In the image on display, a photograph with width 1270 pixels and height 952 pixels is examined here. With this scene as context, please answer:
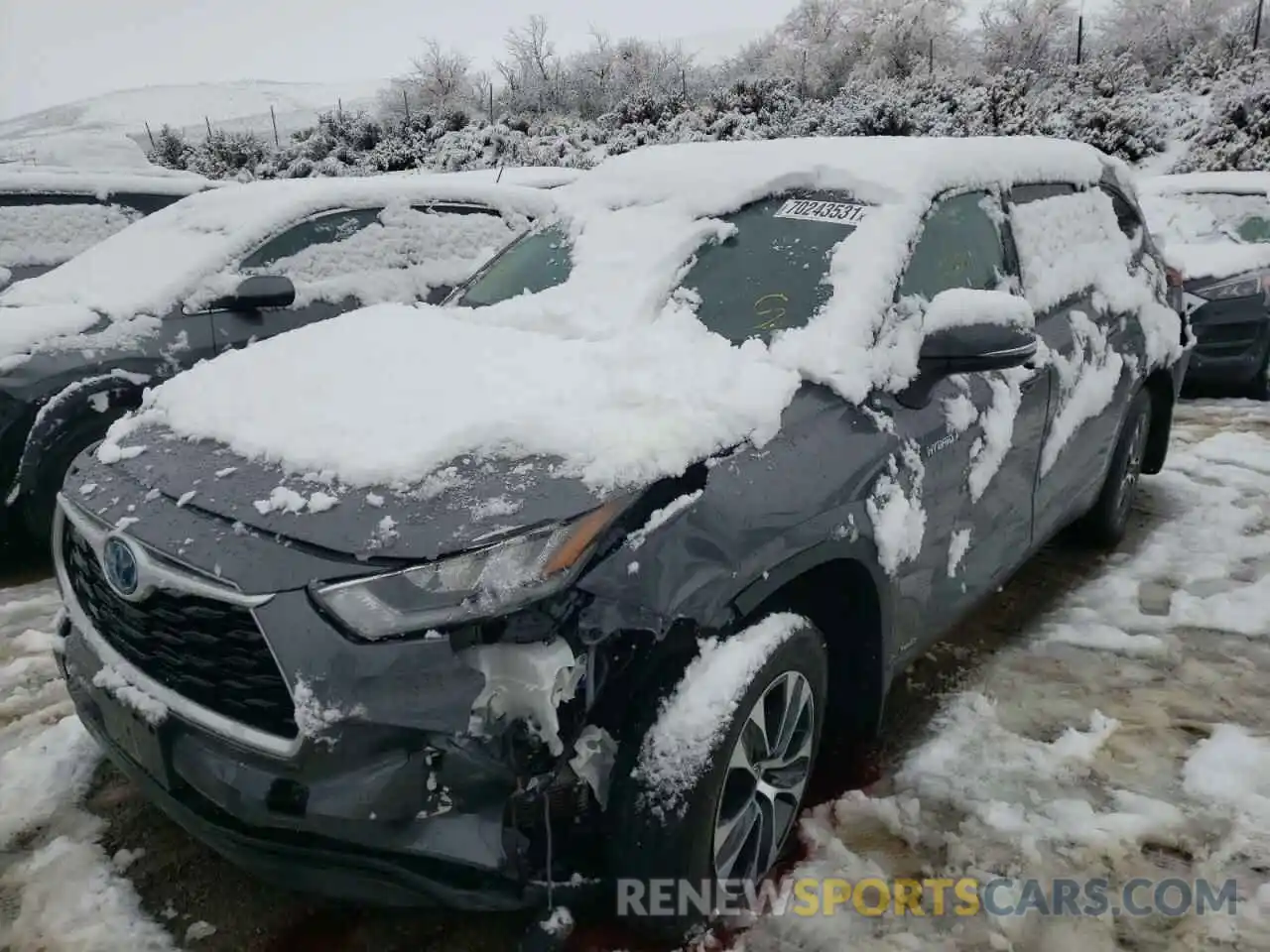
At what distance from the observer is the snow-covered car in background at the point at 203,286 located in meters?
4.11

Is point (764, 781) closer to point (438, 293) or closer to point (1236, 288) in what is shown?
point (438, 293)

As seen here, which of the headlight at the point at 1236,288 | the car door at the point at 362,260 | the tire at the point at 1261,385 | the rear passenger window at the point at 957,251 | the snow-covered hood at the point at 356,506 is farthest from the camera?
the tire at the point at 1261,385

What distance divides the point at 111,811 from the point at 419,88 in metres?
36.1

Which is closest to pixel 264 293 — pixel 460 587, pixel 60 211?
pixel 460 587

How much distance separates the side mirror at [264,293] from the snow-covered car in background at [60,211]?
2963 mm

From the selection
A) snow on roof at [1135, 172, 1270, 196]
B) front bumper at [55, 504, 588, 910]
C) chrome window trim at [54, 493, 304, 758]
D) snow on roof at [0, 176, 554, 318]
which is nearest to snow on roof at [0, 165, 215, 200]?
snow on roof at [0, 176, 554, 318]

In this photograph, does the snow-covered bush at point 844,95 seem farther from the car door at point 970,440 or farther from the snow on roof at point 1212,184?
the car door at point 970,440

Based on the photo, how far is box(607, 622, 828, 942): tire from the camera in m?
1.91

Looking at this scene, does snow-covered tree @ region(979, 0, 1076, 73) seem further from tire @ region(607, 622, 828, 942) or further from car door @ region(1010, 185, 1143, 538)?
tire @ region(607, 622, 828, 942)

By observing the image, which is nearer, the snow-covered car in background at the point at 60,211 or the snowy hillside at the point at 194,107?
the snow-covered car in background at the point at 60,211

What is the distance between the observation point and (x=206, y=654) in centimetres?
192

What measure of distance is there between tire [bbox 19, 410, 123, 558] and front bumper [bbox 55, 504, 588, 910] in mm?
2646

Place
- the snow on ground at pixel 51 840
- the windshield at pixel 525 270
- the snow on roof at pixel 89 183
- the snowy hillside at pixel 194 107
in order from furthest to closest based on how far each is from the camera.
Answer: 1. the snowy hillside at pixel 194 107
2. the snow on roof at pixel 89 183
3. the windshield at pixel 525 270
4. the snow on ground at pixel 51 840

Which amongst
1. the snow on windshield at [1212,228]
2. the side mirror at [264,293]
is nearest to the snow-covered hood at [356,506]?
the side mirror at [264,293]
